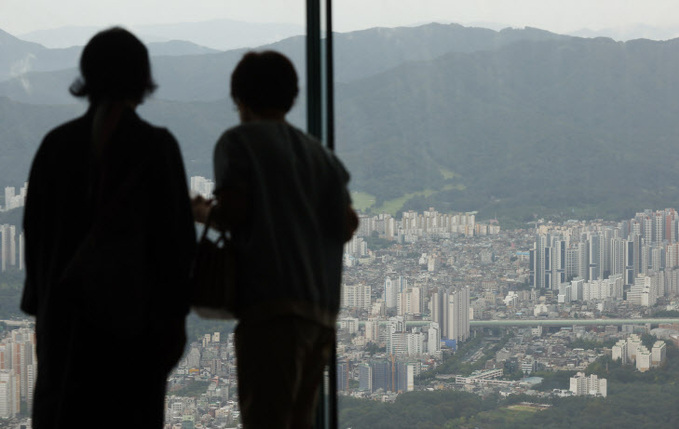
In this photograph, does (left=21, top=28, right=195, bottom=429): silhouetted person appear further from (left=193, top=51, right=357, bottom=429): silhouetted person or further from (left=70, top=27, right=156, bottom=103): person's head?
(left=193, top=51, right=357, bottom=429): silhouetted person

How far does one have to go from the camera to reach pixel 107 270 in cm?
134

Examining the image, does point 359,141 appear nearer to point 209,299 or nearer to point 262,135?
point 262,135

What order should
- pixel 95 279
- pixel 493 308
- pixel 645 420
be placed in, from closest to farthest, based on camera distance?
pixel 95 279 → pixel 493 308 → pixel 645 420

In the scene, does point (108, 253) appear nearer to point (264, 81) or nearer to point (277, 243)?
point (277, 243)

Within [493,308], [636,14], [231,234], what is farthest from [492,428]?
[636,14]

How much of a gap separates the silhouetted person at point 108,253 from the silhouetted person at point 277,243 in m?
0.15

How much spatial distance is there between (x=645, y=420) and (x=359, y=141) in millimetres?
1615

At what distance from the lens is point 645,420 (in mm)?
2822

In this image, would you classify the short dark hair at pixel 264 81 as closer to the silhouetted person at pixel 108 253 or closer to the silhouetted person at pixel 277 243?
the silhouetted person at pixel 277 243

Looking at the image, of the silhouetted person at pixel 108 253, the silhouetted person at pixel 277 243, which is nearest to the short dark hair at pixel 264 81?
the silhouetted person at pixel 277 243

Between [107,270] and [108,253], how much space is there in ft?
0.11

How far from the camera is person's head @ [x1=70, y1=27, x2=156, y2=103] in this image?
1.45 metres

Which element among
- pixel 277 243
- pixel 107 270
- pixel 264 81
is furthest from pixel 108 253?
pixel 264 81

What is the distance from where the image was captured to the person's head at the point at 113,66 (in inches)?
57.1
